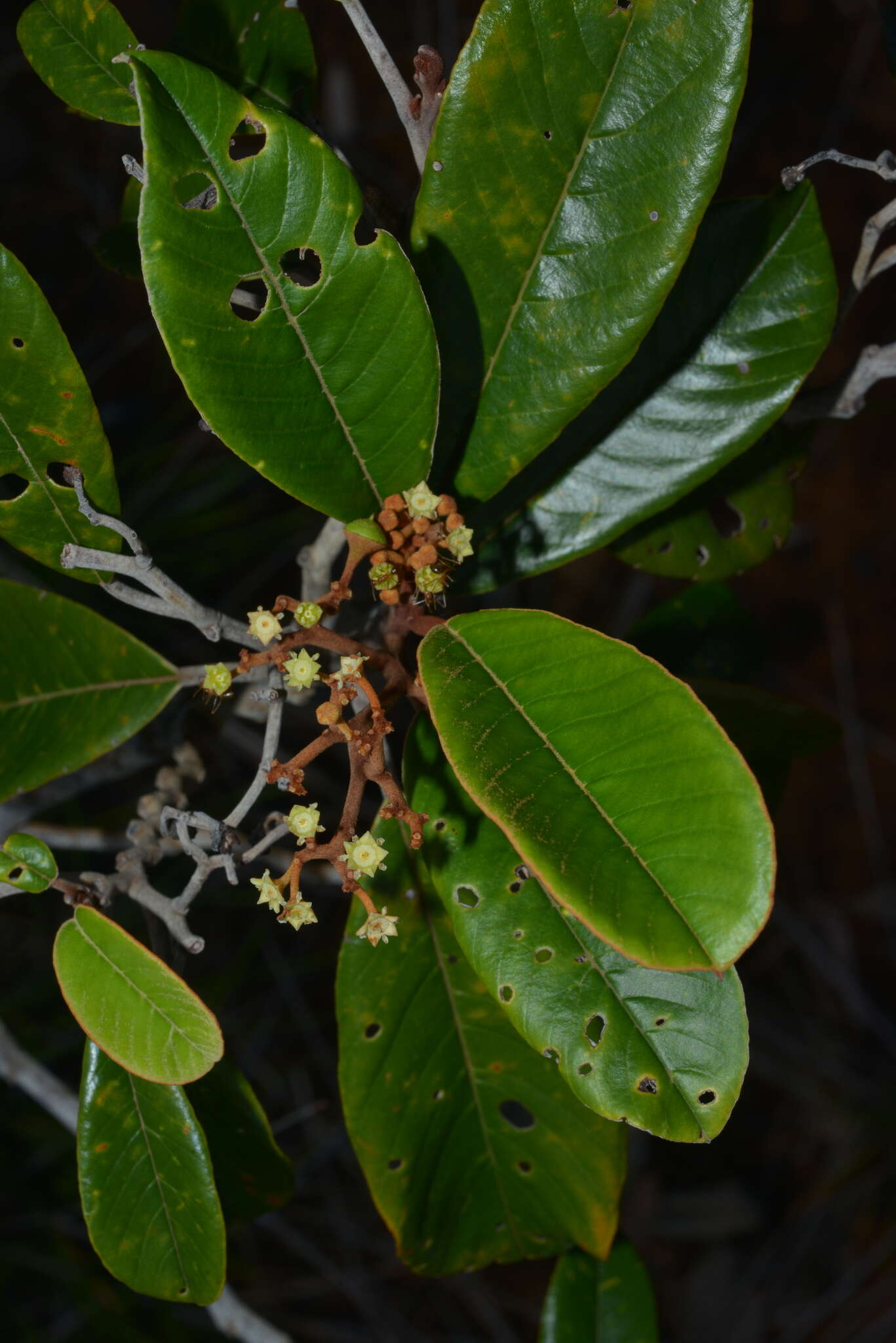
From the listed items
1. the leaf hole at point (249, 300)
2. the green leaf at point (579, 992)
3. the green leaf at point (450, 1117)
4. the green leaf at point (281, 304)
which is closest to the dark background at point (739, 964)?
the green leaf at point (450, 1117)

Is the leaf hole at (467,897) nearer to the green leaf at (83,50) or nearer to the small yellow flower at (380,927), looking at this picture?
the small yellow flower at (380,927)

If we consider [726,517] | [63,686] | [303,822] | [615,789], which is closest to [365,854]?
[303,822]

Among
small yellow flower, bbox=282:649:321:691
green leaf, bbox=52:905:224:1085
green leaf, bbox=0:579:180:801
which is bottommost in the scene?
green leaf, bbox=52:905:224:1085

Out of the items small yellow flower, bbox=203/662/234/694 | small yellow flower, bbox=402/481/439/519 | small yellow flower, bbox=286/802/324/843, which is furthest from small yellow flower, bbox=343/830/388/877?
small yellow flower, bbox=402/481/439/519

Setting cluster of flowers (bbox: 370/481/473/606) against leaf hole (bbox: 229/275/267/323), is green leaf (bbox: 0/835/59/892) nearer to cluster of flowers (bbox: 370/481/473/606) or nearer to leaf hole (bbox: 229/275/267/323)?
cluster of flowers (bbox: 370/481/473/606)

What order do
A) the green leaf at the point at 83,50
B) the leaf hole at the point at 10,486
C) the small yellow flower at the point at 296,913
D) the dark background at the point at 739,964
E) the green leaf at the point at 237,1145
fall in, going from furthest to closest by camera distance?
the dark background at the point at 739,964 → the leaf hole at the point at 10,486 → the green leaf at the point at 237,1145 → the green leaf at the point at 83,50 → the small yellow flower at the point at 296,913

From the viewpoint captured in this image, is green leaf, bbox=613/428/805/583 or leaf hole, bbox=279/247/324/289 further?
green leaf, bbox=613/428/805/583

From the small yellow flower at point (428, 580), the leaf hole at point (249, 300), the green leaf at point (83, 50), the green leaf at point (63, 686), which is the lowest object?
the green leaf at point (63, 686)
